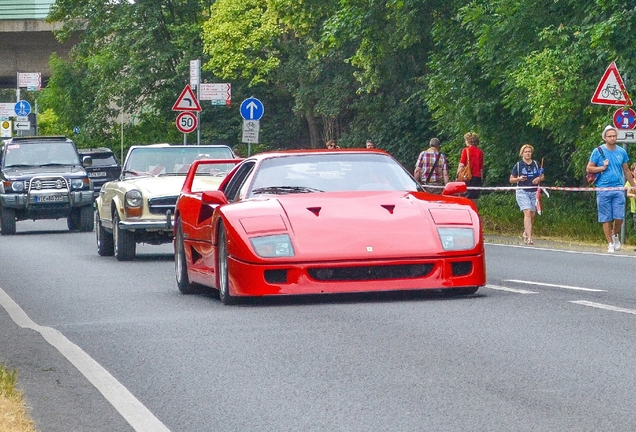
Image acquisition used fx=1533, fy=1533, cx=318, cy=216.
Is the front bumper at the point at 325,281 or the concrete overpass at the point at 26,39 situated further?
the concrete overpass at the point at 26,39

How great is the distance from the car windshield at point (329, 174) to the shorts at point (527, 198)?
12187 millimetres

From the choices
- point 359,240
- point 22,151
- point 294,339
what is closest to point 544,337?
point 294,339

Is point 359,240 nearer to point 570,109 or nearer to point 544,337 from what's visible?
point 544,337

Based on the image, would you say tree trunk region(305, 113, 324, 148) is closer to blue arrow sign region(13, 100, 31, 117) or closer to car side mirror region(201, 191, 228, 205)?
blue arrow sign region(13, 100, 31, 117)

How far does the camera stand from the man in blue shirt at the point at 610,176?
71.8 feet

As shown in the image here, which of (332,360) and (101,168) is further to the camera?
(101,168)

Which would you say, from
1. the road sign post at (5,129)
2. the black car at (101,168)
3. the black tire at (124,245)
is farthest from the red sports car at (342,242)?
the road sign post at (5,129)

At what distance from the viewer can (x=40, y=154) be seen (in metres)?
32.6

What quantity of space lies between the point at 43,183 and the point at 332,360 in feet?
78.0

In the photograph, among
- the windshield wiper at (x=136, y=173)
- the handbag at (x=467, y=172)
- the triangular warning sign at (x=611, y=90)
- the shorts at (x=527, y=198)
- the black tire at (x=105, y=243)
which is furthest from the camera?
the handbag at (x=467, y=172)

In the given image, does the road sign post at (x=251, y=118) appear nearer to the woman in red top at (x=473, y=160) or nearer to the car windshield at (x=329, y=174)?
the woman in red top at (x=473, y=160)

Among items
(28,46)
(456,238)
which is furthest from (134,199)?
(28,46)

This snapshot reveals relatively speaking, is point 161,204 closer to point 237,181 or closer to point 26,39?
point 237,181

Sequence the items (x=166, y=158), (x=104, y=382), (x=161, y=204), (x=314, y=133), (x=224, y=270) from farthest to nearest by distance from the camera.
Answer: (x=314, y=133)
(x=166, y=158)
(x=161, y=204)
(x=224, y=270)
(x=104, y=382)
